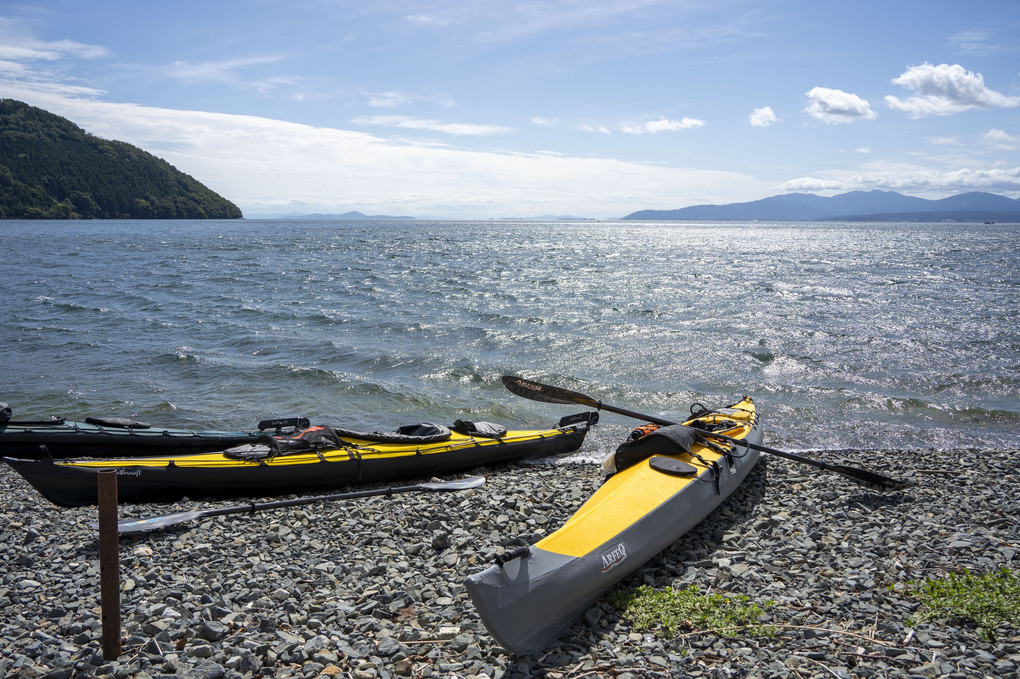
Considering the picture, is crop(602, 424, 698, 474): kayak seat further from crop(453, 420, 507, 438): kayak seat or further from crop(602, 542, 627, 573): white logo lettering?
crop(453, 420, 507, 438): kayak seat

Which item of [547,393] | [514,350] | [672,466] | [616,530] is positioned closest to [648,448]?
[672,466]

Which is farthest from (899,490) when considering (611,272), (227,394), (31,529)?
(611,272)

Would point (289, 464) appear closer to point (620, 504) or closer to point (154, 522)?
point (154, 522)

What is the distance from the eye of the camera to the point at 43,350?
52.9 ft

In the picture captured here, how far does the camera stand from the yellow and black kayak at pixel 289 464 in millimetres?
7148

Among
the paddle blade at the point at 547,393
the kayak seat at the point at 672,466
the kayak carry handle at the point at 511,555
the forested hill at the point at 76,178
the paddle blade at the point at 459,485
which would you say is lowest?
the paddle blade at the point at 459,485

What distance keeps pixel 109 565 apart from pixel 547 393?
643 cm

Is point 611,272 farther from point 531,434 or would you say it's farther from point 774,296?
point 531,434

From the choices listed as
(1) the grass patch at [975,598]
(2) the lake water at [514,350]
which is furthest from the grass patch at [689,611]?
(2) the lake water at [514,350]

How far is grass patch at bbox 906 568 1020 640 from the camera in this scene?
181 inches

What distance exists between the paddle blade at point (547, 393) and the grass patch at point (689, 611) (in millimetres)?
4325

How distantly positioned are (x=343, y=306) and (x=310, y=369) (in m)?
9.10

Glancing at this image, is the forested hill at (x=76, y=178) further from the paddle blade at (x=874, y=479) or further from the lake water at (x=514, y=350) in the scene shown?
the paddle blade at (x=874, y=479)

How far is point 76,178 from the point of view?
A: 379 feet
